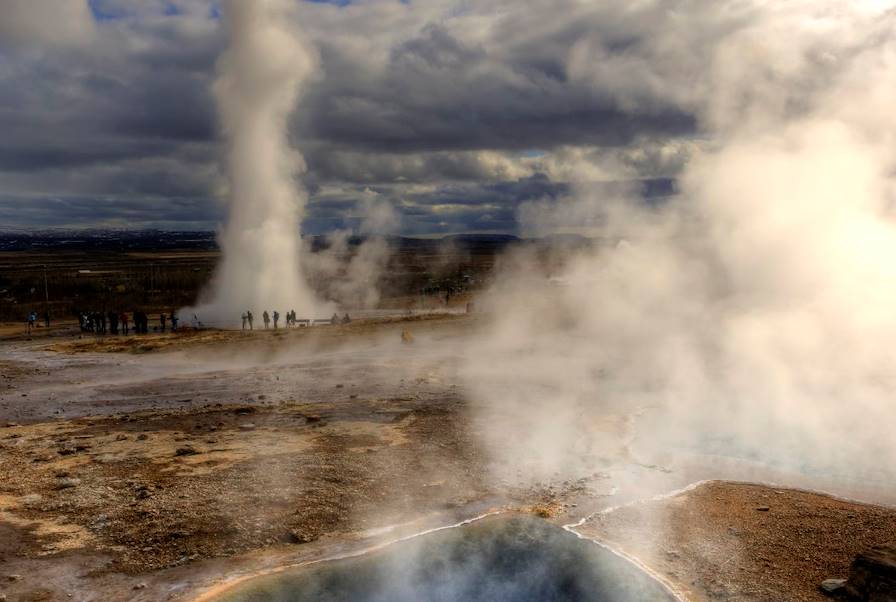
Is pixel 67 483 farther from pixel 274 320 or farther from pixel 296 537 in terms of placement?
pixel 274 320

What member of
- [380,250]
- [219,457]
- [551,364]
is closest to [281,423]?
[219,457]

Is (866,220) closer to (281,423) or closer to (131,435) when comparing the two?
(281,423)

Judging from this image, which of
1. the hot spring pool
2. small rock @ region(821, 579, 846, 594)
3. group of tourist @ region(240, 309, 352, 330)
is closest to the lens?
small rock @ region(821, 579, 846, 594)

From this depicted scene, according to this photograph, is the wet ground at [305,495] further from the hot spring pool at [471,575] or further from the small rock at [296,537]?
the hot spring pool at [471,575]

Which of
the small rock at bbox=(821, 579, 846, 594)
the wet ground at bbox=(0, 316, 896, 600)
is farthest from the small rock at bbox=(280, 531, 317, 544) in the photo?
the small rock at bbox=(821, 579, 846, 594)

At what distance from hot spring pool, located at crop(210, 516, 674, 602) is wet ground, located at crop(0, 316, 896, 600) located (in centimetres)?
30

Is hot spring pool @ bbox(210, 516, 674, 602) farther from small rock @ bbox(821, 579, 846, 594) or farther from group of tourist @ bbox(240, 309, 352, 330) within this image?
group of tourist @ bbox(240, 309, 352, 330)

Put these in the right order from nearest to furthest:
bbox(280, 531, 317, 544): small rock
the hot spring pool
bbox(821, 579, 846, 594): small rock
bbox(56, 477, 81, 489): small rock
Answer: bbox(821, 579, 846, 594): small rock, the hot spring pool, bbox(280, 531, 317, 544): small rock, bbox(56, 477, 81, 489): small rock

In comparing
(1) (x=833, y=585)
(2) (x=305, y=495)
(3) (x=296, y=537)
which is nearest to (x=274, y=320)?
(2) (x=305, y=495)

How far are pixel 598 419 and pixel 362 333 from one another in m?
11.5

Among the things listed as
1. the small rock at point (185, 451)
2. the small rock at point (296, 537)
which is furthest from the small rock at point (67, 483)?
the small rock at point (296, 537)

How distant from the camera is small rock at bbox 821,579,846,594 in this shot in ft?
19.8

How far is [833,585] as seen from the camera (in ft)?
19.9

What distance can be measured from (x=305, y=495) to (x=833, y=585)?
5421 millimetres
